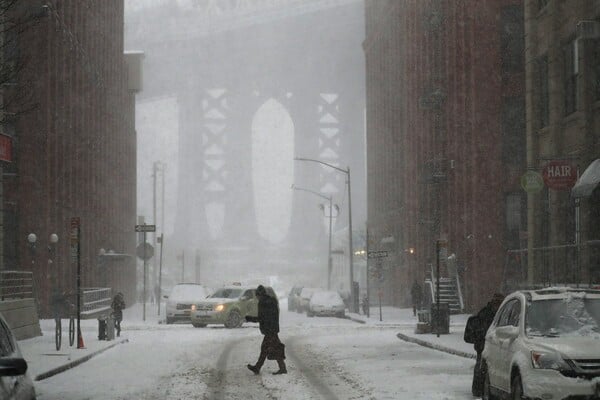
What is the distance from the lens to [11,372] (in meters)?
7.29

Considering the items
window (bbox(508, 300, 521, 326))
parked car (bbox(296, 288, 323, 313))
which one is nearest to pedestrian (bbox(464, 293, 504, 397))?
window (bbox(508, 300, 521, 326))

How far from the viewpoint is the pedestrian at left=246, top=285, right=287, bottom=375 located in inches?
768

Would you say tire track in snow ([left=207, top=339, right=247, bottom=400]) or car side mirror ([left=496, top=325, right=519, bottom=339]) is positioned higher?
car side mirror ([left=496, top=325, right=519, bottom=339])

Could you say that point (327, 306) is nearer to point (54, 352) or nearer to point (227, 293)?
point (227, 293)

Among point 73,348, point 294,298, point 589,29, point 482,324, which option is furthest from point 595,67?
point 294,298

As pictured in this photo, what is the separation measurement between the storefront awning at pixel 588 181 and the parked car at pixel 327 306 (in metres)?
27.8

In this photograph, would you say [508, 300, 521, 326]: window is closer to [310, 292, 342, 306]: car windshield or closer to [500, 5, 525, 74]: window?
[500, 5, 525, 74]: window

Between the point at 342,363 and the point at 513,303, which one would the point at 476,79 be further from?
the point at 513,303

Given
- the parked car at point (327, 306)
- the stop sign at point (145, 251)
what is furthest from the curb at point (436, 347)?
the parked car at point (327, 306)

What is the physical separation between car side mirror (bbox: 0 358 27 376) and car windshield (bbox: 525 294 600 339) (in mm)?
6775

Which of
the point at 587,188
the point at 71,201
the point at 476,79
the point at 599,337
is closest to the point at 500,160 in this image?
the point at 476,79

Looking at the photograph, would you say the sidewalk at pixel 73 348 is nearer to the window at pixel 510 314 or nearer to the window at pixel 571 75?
the window at pixel 571 75

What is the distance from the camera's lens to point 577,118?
27938mm

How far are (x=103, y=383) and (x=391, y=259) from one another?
57220 mm
